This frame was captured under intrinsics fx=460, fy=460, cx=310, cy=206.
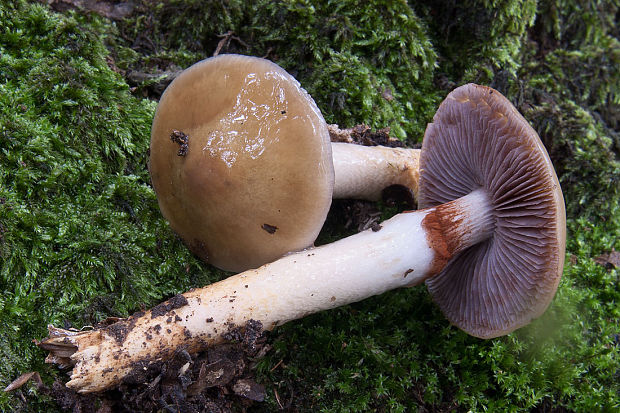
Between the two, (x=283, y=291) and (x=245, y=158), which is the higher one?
(x=245, y=158)

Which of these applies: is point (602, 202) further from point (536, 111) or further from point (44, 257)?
point (44, 257)

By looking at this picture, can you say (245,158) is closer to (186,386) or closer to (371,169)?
(371,169)

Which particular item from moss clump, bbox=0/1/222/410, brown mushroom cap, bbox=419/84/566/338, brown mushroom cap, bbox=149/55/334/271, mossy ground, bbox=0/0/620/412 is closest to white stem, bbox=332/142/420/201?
brown mushroom cap, bbox=419/84/566/338

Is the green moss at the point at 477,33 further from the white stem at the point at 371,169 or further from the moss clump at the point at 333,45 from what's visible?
the white stem at the point at 371,169

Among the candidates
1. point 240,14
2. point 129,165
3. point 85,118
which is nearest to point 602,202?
point 240,14

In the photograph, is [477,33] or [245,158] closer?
[245,158]

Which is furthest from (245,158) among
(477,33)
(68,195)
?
(477,33)

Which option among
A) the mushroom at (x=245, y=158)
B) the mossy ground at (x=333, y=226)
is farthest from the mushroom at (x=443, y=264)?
the mossy ground at (x=333, y=226)
